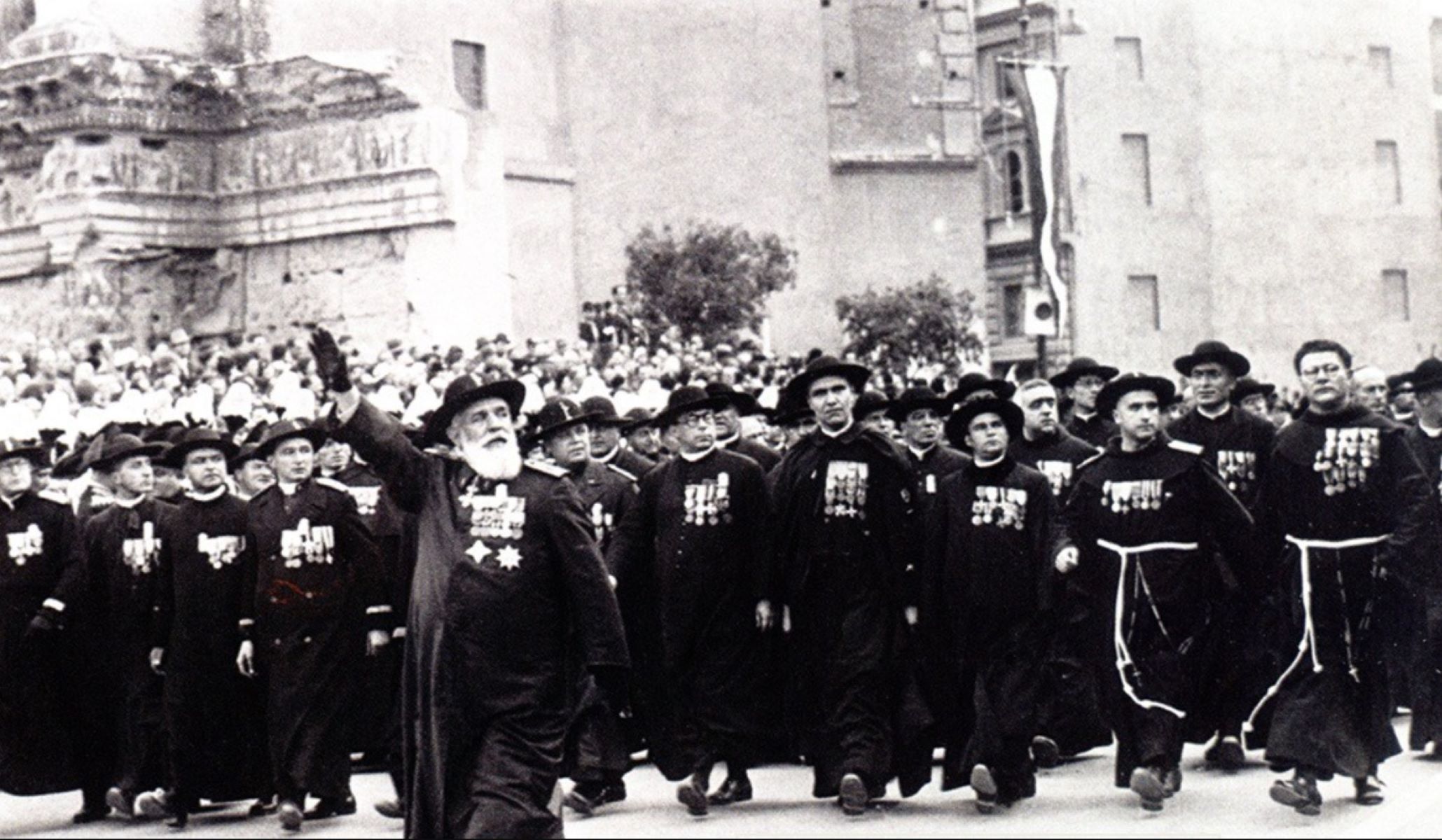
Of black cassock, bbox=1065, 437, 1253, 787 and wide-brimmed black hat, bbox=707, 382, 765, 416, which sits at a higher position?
wide-brimmed black hat, bbox=707, 382, 765, 416

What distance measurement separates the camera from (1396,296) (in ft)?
204

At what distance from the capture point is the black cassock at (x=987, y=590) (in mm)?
11938

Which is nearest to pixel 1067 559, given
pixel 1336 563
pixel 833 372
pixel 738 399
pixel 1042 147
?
pixel 1336 563

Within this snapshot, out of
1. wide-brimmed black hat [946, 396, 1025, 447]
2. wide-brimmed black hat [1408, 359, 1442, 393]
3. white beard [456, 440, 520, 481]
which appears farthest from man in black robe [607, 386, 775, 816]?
wide-brimmed black hat [1408, 359, 1442, 393]

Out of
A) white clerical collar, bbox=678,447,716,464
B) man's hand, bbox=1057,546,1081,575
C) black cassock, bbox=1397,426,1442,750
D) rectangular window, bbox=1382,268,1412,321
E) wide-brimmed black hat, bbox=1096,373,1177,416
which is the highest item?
rectangular window, bbox=1382,268,1412,321

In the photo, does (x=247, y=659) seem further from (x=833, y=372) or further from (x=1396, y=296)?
(x=1396, y=296)

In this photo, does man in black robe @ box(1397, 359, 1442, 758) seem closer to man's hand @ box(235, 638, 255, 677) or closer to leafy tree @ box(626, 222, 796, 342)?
man's hand @ box(235, 638, 255, 677)

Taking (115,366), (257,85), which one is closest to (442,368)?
(115,366)

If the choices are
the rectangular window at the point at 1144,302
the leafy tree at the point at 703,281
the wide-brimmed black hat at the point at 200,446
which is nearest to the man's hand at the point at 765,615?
the wide-brimmed black hat at the point at 200,446

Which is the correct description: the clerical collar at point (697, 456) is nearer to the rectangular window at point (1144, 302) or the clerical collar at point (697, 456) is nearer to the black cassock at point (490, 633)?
the black cassock at point (490, 633)

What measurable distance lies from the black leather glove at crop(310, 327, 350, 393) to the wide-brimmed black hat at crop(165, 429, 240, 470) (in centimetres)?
436

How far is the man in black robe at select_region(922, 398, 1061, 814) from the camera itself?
11.7 meters

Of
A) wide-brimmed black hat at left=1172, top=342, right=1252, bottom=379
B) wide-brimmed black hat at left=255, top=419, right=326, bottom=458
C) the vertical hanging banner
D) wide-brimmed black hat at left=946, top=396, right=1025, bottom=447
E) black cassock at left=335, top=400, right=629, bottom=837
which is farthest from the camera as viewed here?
the vertical hanging banner

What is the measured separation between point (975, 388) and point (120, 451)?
524cm
